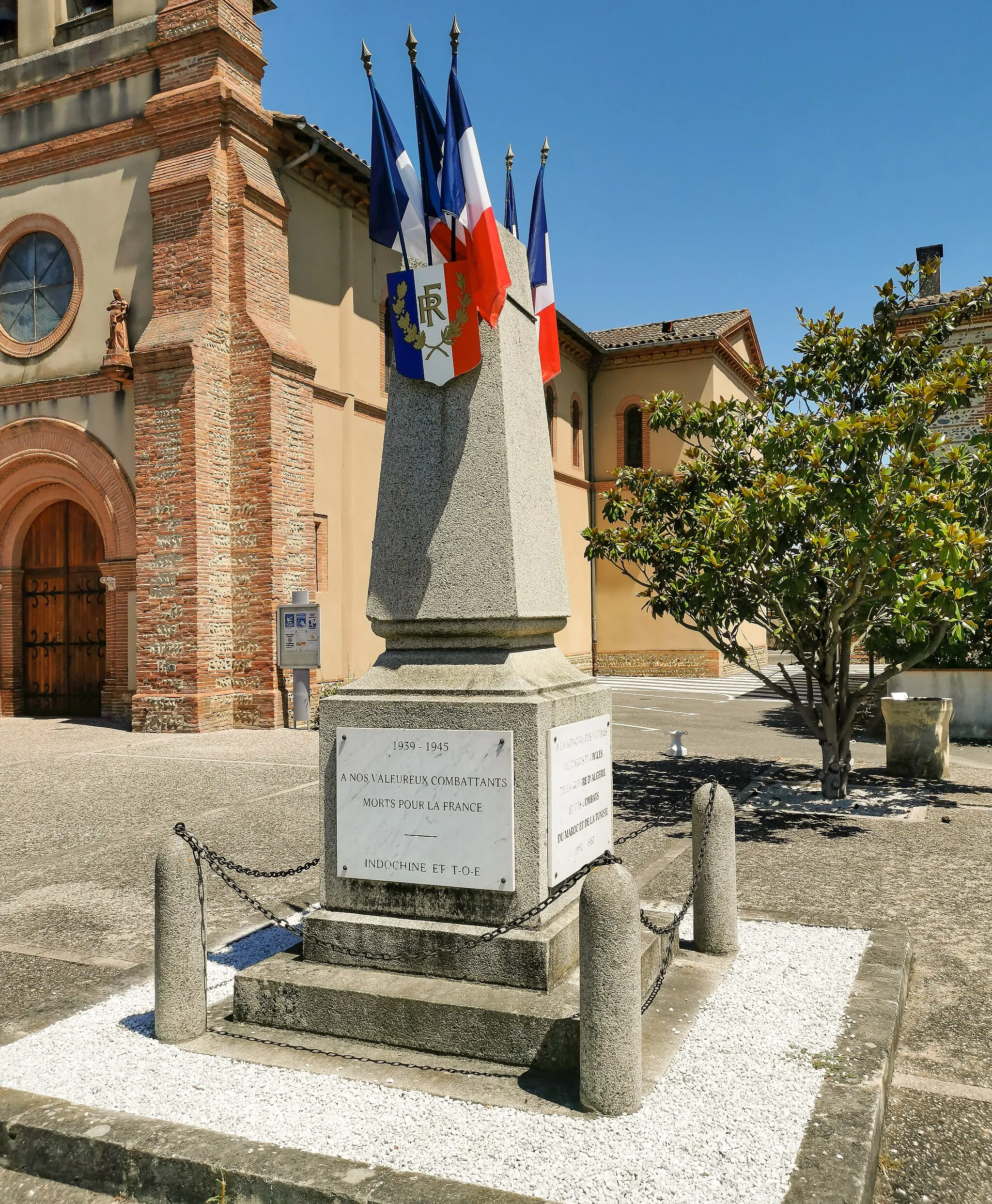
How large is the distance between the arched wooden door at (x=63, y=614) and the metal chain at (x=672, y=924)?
13417 mm

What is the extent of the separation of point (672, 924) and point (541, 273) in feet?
10.9

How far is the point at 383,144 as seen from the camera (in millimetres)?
4422

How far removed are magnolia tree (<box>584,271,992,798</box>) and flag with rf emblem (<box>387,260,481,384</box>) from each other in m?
4.11

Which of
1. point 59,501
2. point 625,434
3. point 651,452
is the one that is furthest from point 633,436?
point 59,501

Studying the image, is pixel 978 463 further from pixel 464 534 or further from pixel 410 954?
pixel 410 954

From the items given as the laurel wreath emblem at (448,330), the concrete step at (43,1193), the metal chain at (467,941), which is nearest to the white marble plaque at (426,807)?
the metal chain at (467,941)

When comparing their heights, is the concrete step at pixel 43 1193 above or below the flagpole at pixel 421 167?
below

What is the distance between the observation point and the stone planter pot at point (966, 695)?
1332cm

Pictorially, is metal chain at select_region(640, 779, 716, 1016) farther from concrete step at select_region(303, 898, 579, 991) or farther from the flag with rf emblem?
the flag with rf emblem

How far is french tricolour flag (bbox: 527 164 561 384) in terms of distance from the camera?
490 cm

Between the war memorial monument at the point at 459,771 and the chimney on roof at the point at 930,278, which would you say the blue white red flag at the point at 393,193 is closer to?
the war memorial monument at the point at 459,771

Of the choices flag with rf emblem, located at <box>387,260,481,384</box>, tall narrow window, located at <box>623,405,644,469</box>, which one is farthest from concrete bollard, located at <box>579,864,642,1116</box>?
tall narrow window, located at <box>623,405,644,469</box>

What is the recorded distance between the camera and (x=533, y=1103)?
314cm

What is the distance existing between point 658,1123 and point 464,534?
91.7 inches
